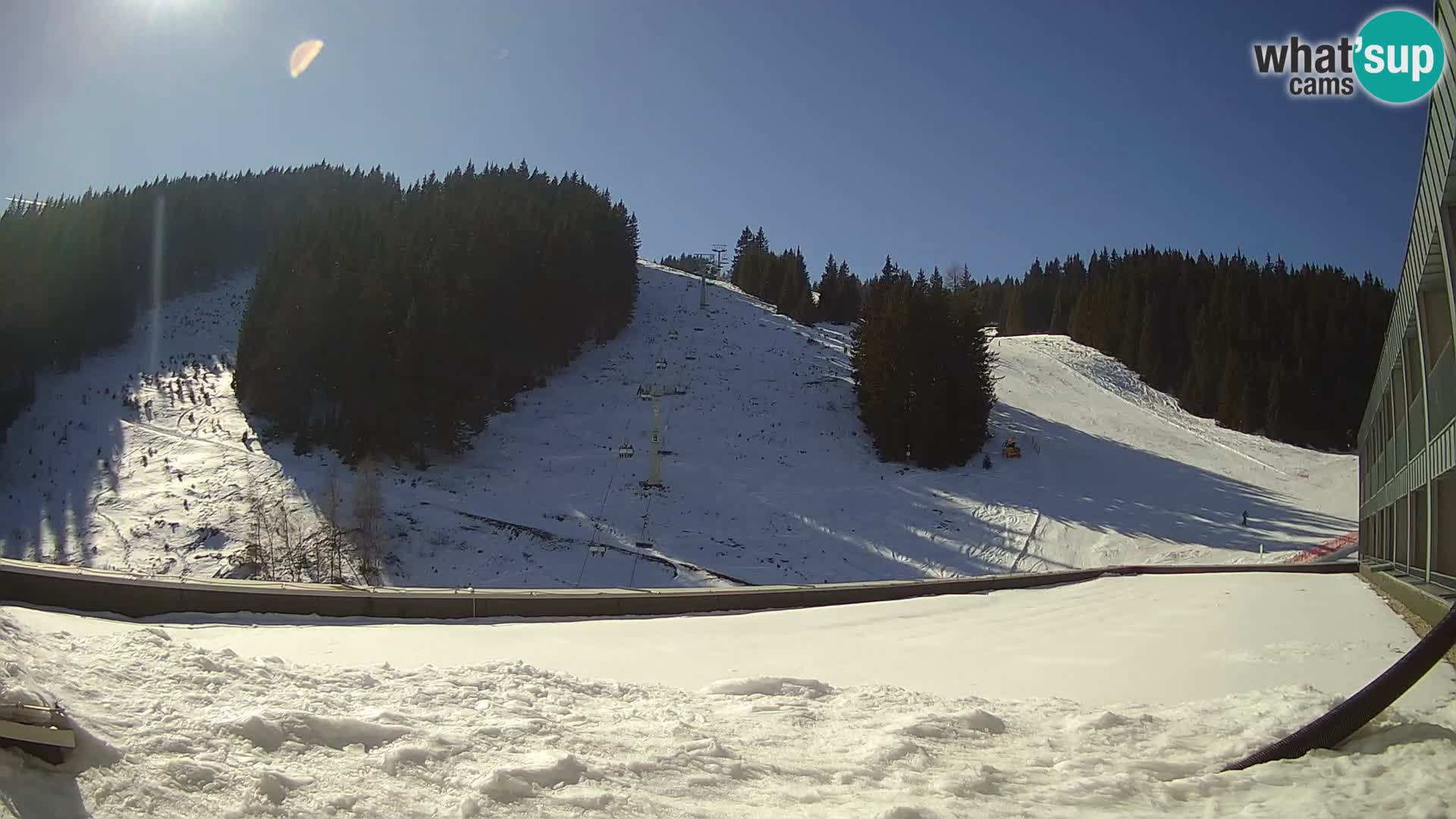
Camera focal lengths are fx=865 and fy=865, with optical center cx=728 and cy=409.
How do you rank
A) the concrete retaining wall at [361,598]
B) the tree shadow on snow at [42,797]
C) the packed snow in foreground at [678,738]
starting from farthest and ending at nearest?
the concrete retaining wall at [361,598], the packed snow in foreground at [678,738], the tree shadow on snow at [42,797]

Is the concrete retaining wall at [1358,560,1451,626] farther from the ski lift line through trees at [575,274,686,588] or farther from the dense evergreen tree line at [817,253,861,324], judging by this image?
the dense evergreen tree line at [817,253,861,324]

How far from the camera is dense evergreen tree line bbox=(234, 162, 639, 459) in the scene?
1204 inches

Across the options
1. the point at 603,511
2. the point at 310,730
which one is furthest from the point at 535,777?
the point at 603,511

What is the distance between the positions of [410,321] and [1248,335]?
179 feet

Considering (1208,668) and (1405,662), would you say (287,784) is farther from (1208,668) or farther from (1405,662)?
(1208,668)

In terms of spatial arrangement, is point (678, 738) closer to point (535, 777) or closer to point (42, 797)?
point (535, 777)

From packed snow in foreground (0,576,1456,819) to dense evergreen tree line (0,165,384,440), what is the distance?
38.1 m

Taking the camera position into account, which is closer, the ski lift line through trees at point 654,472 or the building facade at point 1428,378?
the building facade at point 1428,378

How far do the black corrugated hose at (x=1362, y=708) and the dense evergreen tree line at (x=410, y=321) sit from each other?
2945 centimetres

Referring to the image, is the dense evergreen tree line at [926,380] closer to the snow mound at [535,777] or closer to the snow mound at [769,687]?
the snow mound at [769,687]

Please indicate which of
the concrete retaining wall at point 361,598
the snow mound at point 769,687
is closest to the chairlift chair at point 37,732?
the snow mound at point 769,687

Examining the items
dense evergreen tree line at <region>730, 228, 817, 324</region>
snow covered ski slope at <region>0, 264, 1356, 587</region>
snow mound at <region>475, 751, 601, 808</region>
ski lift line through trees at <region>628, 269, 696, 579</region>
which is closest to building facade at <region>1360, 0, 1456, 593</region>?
snow mound at <region>475, 751, 601, 808</region>

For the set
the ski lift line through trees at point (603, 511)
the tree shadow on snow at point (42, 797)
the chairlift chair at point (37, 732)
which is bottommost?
the ski lift line through trees at point (603, 511)

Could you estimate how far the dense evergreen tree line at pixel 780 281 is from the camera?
216ft
